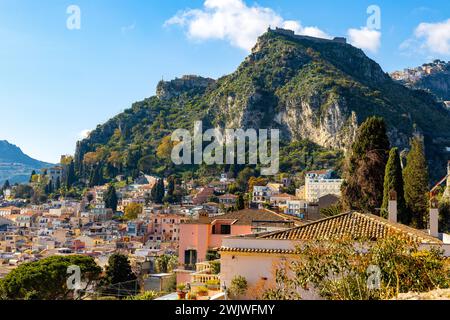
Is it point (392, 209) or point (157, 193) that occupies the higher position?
point (157, 193)

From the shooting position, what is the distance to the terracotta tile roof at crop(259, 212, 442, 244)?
13875 millimetres

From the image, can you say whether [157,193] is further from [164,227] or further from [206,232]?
[206,232]

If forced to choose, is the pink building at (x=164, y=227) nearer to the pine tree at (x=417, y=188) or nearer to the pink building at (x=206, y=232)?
the pink building at (x=206, y=232)

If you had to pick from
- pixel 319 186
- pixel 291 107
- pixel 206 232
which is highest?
pixel 291 107


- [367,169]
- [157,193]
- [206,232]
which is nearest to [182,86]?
[157,193]

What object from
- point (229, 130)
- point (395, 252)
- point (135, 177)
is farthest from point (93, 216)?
point (395, 252)

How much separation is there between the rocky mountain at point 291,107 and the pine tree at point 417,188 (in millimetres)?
72041

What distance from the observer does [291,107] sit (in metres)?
123

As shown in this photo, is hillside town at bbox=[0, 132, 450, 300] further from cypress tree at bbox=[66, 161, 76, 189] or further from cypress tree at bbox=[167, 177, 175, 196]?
cypress tree at bbox=[66, 161, 76, 189]

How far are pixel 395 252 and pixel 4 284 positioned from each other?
2329cm

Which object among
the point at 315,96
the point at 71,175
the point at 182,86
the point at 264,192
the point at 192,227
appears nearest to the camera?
the point at 192,227

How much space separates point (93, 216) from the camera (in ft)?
301

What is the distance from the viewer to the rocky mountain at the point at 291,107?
112875 millimetres

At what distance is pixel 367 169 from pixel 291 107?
9225cm
